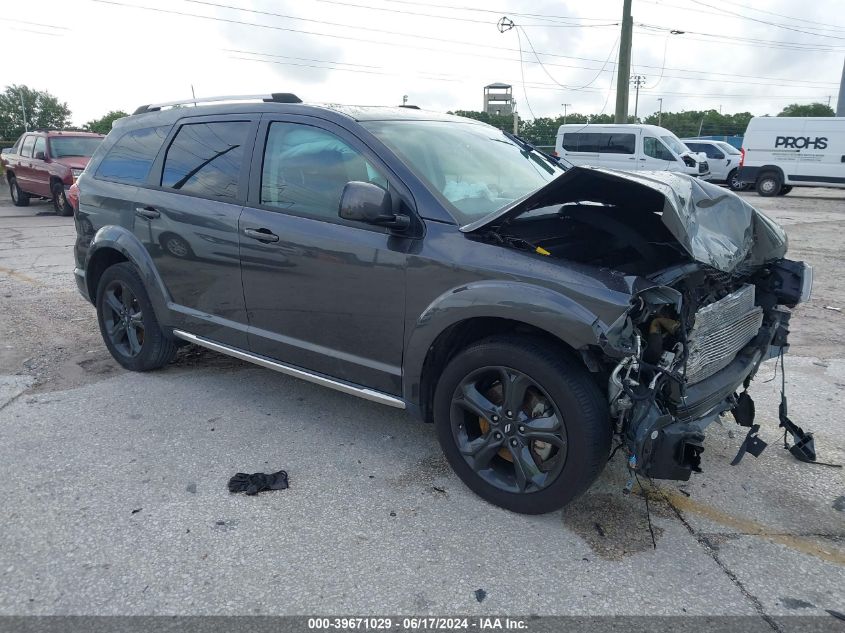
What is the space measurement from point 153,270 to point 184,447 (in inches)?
53.1

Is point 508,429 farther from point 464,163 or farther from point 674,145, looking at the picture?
point 674,145

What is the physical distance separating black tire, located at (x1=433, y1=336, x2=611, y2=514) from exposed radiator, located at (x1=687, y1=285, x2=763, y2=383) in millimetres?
507

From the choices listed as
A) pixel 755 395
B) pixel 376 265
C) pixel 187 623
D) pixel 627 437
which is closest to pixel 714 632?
pixel 627 437

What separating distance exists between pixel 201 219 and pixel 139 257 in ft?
2.48

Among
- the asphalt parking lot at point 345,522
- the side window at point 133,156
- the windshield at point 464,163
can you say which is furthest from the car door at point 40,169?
the windshield at point 464,163

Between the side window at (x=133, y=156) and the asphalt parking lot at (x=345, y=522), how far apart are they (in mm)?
1490

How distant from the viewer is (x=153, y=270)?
4.41m

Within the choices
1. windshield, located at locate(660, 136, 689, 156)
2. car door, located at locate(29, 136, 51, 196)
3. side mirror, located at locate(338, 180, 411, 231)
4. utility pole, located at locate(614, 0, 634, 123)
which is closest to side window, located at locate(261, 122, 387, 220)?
side mirror, located at locate(338, 180, 411, 231)

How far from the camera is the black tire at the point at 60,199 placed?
1491 centimetres

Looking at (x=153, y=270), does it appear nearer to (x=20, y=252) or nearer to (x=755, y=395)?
(x=755, y=395)

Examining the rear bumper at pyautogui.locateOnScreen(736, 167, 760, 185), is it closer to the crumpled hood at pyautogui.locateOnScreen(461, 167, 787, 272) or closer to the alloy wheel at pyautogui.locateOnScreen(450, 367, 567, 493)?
the crumpled hood at pyautogui.locateOnScreen(461, 167, 787, 272)

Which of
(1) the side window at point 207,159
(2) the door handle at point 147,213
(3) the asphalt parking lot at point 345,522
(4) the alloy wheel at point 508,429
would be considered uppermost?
(1) the side window at point 207,159

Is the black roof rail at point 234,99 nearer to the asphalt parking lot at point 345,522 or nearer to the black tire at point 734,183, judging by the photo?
the asphalt parking lot at point 345,522

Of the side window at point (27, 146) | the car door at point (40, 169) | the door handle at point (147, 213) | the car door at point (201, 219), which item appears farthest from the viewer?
the side window at point (27, 146)
